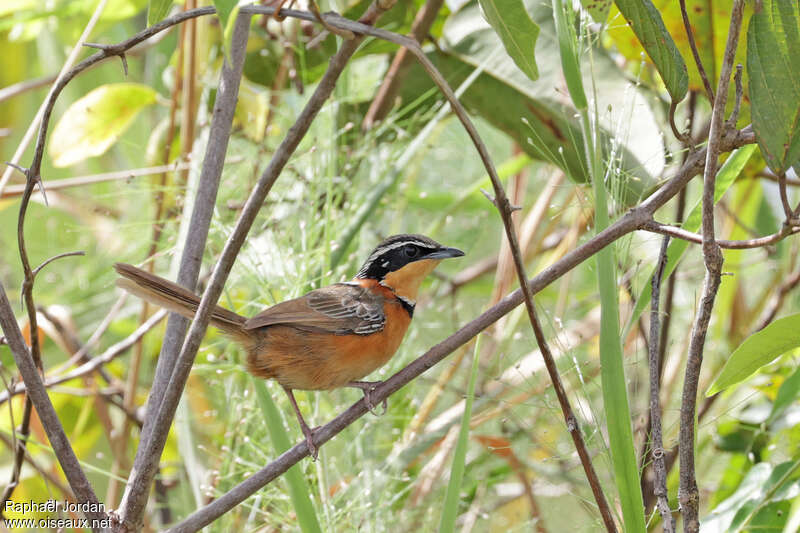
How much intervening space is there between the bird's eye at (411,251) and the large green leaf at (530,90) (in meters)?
0.49

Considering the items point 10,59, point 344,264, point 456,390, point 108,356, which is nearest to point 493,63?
point 344,264

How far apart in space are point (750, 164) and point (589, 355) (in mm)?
1262

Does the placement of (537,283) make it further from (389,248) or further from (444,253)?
(389,248)

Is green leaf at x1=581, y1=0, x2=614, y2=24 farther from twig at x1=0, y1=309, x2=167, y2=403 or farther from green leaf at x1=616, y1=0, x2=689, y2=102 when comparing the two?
twig at x1=0, y1=309, x2=167, y2=403

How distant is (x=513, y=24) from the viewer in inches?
52.7

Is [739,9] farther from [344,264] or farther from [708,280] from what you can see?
[344,264]

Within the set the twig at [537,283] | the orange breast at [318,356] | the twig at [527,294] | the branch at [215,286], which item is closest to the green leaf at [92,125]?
the orange breast at [318,356]

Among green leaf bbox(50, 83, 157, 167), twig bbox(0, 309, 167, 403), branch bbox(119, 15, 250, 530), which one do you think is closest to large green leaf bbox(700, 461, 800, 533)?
branch bbox(119, 15, 250, 530)

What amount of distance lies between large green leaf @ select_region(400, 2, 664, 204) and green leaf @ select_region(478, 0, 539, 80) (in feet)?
3.16

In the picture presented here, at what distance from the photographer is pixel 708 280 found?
1.28 m

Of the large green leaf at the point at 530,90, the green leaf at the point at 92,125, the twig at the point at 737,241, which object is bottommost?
the twig at the point at 737,241

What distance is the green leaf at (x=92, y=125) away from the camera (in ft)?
9.41

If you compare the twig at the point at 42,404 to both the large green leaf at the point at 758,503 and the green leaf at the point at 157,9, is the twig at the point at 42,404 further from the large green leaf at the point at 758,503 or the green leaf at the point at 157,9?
the large green leaf at the point at 758,503

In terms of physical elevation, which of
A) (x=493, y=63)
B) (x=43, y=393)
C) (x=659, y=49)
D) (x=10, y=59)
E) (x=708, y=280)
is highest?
(x=10, y=59)
